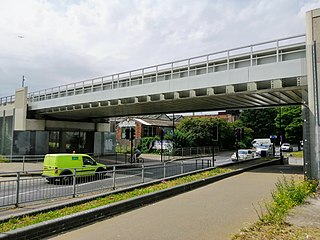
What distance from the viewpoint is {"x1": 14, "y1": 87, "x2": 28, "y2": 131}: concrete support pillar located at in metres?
29.0

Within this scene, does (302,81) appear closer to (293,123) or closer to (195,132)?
(195,132)

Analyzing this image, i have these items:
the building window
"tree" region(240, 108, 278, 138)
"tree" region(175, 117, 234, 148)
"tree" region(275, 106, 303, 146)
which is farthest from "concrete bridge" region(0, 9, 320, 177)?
"tree" region(240, 108, 278, 138)

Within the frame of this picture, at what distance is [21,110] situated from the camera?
96.3 ft

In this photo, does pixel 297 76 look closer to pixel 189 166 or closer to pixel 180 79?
pixel 180 79

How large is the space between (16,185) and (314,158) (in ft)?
39.3

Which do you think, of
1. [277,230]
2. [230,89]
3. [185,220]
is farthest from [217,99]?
[277,230]

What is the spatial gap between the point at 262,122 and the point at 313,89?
6733cm

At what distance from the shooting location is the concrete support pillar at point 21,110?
28984 mm

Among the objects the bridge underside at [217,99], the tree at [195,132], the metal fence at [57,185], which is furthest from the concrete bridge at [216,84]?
the tree at [195,132]

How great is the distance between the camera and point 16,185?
31.1 ft

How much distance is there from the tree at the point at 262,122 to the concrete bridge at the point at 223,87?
186 ft

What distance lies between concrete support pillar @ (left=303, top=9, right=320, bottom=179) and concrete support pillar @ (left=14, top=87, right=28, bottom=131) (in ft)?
82.4

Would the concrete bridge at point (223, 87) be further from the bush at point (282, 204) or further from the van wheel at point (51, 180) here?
the van wheel at point (51, 180)

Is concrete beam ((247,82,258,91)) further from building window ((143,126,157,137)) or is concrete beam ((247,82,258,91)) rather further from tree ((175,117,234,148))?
building window ((143,126,157,137))
